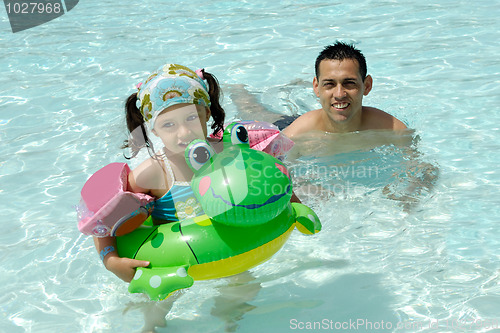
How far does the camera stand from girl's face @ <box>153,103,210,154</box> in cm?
290

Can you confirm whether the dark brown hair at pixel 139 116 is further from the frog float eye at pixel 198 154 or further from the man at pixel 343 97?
the man at pixel 343 97

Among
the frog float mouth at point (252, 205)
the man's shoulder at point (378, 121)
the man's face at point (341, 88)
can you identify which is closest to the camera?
the frog float mouth at point (252, 205)

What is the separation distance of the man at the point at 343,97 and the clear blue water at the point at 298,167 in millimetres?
144

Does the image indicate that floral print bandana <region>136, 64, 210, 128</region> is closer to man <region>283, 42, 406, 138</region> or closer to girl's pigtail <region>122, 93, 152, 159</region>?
girl's pigtail <region>122, 93, 152, 159</region>

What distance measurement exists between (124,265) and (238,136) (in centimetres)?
84

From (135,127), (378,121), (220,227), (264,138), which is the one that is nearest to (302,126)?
(378,121)

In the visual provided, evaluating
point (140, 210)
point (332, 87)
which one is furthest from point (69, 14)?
point (140, 210)

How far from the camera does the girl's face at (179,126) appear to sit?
114 inches

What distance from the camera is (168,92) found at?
292 cm

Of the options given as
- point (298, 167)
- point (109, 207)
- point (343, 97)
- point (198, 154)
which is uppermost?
point (198, 154)

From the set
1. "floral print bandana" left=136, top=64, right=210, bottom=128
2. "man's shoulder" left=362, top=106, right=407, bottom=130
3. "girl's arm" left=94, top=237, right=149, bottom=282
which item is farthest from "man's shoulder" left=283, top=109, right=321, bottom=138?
"girl's arm" left=94, top=237, right=149, bottom=282

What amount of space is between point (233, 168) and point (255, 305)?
38.0 inches

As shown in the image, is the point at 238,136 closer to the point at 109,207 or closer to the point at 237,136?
the point at 237,136

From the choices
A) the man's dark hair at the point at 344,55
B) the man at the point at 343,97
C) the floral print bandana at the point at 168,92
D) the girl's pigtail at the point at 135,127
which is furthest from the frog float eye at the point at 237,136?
the man's dark hair at the point at 344,55
